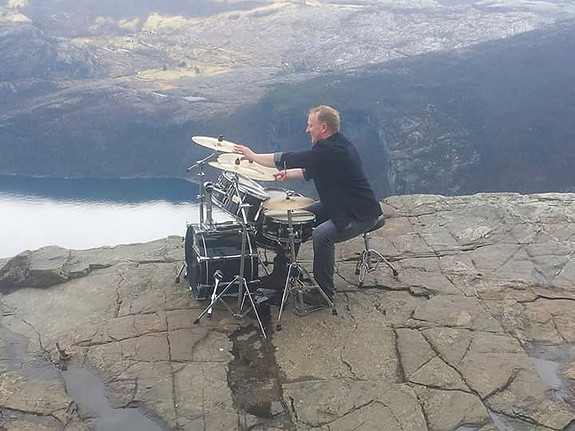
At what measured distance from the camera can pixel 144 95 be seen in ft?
237

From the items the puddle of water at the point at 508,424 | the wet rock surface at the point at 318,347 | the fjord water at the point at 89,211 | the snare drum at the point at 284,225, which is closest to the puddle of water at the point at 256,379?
the wet rock surface at the point at 318,347

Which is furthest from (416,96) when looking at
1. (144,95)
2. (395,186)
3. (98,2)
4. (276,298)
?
(98,2)

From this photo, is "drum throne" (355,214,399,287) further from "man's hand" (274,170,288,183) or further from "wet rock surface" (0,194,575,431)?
"man's hand" (274,170,288,183)

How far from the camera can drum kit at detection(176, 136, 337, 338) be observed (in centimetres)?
678

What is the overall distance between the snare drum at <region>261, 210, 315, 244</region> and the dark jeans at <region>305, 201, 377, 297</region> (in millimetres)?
142

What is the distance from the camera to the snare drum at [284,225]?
6844 mm

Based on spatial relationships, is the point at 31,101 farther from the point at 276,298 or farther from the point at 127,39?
the point at 276,298

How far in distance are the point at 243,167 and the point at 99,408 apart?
2.87 metres

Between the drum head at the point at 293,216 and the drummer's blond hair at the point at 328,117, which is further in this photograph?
the drum head at the point at 293,216

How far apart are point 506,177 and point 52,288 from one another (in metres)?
52.0

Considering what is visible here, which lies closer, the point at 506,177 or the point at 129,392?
the point at 129,392

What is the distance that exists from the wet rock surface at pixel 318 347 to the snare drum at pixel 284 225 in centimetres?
93

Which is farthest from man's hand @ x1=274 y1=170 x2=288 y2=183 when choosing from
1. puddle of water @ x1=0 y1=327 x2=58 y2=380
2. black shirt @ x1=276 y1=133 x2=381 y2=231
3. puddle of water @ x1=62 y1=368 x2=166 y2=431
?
puddle of water @ x1=0 y1=327 x2=58 y2=380

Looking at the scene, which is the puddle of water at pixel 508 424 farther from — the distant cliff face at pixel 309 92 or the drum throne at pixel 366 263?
the distant cliff face at pixel 309 92
